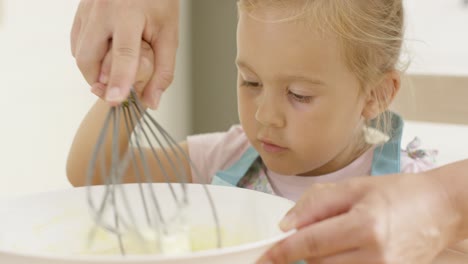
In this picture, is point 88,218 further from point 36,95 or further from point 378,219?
point 36,95

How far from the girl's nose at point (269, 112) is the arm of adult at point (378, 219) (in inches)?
10.2

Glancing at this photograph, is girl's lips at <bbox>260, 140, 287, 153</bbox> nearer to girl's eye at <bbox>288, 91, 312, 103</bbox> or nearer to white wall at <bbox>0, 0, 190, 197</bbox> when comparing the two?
girl's eye at <bbox>288, 91, 312, 103</bbox>

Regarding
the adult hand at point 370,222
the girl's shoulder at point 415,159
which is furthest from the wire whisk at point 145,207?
the girl's shoulder at point 415,159

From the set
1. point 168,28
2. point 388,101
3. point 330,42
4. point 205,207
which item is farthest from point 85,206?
point 388,101

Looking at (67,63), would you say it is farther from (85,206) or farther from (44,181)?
(85,206)

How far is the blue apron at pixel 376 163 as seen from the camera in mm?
1002

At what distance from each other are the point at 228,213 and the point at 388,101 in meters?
0.42

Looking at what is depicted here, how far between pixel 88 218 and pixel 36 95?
0.65 m

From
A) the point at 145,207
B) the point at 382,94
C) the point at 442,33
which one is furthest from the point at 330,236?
the point at 442,33

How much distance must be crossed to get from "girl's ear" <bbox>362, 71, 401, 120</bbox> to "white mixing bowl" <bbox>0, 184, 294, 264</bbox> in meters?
0.37

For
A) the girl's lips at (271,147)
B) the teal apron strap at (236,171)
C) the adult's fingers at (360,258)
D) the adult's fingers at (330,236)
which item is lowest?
the teal apron strap at (236,171)

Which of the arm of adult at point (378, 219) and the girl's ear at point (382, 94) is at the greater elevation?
the girl's ear at point (382, 94)

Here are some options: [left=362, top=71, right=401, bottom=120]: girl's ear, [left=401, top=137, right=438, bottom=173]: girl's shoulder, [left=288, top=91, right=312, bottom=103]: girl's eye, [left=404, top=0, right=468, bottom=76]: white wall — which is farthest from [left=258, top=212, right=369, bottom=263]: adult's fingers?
[left=404, top=0, right=468, bottom=76]: white wall

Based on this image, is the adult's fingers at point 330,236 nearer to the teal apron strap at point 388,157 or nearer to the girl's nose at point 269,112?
the girl's nose at point 269,112
